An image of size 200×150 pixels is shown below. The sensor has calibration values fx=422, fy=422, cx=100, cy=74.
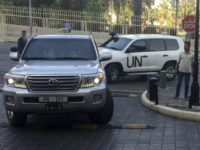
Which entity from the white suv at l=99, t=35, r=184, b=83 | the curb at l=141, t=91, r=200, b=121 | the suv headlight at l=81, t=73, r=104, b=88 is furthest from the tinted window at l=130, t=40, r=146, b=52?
the suv headlight at l=81, t=73, r=104, b=88

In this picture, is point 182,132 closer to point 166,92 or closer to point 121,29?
point 166,92

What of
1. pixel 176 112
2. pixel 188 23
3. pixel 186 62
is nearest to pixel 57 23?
pixel 188 23

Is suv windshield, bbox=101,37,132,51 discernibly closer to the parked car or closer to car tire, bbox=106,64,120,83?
car tire, bbox=106,64,120,83

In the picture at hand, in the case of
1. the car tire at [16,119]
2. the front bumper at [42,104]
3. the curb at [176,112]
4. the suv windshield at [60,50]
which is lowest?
the curb at [176,112]

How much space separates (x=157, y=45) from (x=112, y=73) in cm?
226

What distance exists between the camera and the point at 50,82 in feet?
25.1

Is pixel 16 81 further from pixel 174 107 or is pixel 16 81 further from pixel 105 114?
pixel 174 107

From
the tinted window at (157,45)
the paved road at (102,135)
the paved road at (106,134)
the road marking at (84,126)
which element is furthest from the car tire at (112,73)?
the road marking at (84,126)

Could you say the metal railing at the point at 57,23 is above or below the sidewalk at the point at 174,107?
above

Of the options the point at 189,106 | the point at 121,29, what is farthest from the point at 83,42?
the point at 121,29

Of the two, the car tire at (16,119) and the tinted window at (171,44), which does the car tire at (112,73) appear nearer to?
the tinted window at (171,44)

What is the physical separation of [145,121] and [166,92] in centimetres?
388

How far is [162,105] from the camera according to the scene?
33.5ft

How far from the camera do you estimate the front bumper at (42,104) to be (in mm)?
7602
